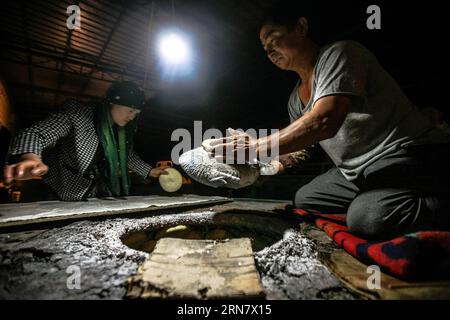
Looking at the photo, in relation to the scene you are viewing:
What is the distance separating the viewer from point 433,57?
166 inches

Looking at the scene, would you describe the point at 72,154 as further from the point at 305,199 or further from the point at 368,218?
the point at 368,218

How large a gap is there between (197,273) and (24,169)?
6.31ft

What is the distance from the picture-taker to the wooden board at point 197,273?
2.60ft

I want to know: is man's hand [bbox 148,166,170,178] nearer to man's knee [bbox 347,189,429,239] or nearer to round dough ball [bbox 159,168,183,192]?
round dough ball [bbox 159,168,183,192]

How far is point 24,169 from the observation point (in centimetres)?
186

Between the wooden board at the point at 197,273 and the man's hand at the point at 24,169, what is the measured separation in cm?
154

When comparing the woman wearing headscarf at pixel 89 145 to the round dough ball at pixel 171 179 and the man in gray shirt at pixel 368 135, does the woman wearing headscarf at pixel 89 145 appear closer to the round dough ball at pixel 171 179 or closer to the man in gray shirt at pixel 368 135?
the round dough ball at pixel 171 179

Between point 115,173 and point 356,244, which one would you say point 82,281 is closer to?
point 356,244

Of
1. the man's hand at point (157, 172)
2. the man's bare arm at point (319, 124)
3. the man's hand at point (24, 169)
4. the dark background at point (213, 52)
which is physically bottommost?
the man's hand at point (157, 172)

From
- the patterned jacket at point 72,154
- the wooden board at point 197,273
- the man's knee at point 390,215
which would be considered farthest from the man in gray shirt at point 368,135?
the patterned jacket at point 72,154

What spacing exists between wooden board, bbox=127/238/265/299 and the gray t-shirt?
1.18m

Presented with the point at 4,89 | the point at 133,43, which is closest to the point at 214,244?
the point at 133,43

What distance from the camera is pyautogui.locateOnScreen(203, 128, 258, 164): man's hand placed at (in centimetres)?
160
